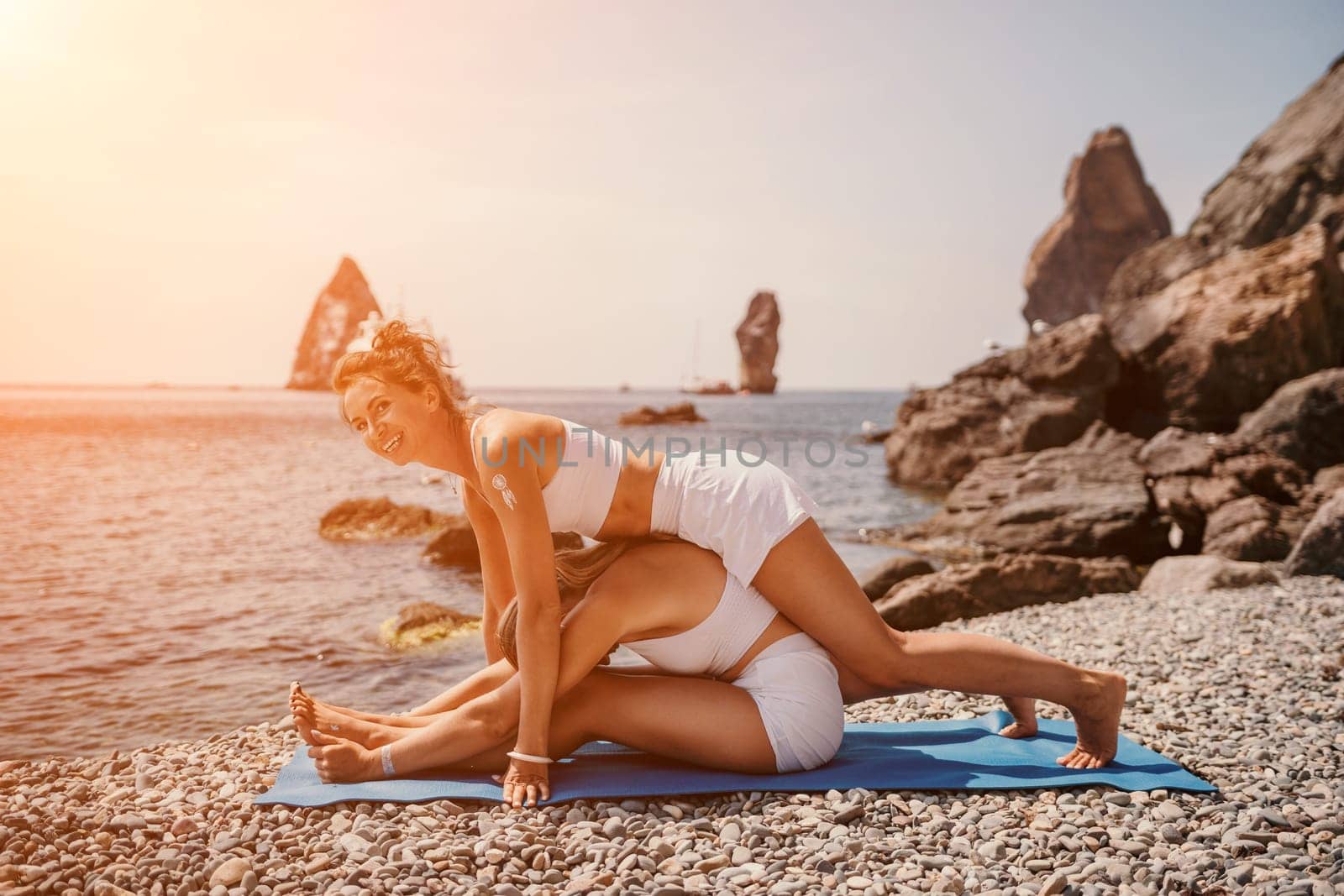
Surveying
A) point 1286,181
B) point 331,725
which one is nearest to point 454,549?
point 331,725

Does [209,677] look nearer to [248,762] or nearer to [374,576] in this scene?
[248,762]

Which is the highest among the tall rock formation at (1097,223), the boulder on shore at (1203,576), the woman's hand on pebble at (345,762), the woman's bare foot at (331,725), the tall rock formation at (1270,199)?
the tall rock formation at (1097,223)

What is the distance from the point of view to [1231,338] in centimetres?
1633

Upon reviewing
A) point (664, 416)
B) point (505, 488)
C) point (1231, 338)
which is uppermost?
point (1231, 338)

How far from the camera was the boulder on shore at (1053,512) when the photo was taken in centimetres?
1111

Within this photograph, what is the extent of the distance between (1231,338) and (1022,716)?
611 inches

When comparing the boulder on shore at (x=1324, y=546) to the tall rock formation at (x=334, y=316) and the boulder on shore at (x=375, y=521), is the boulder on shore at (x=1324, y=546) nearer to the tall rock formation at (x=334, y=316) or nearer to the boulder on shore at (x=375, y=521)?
the boulder on shore at (x=375, y=521)

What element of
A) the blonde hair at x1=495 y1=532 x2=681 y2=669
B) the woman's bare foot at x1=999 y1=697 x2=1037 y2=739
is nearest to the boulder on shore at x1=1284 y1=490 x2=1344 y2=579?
the woman's bare foot at x1=999 y1=697 x2=1037 y2=739

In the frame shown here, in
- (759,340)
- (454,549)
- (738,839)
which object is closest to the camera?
(738,839)

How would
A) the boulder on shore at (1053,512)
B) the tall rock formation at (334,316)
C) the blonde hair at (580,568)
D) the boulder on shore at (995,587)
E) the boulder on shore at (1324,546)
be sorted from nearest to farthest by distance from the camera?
the blonde hair at (580,568)
the boulder on shore at (995,587)
the boulder on shore at (1324,546)
the boulder on shore at (1053,512)
the tall rock formation at (334,316)

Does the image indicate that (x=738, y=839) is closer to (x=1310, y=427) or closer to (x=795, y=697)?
(x=795, y=697)

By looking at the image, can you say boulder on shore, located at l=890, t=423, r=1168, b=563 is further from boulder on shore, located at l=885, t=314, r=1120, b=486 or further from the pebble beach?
the pebble beach

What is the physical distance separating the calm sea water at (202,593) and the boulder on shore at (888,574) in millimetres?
2511

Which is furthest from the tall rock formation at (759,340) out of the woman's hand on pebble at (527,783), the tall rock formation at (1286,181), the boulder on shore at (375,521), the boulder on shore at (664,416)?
the woman's hand on pebble at (527,783)
